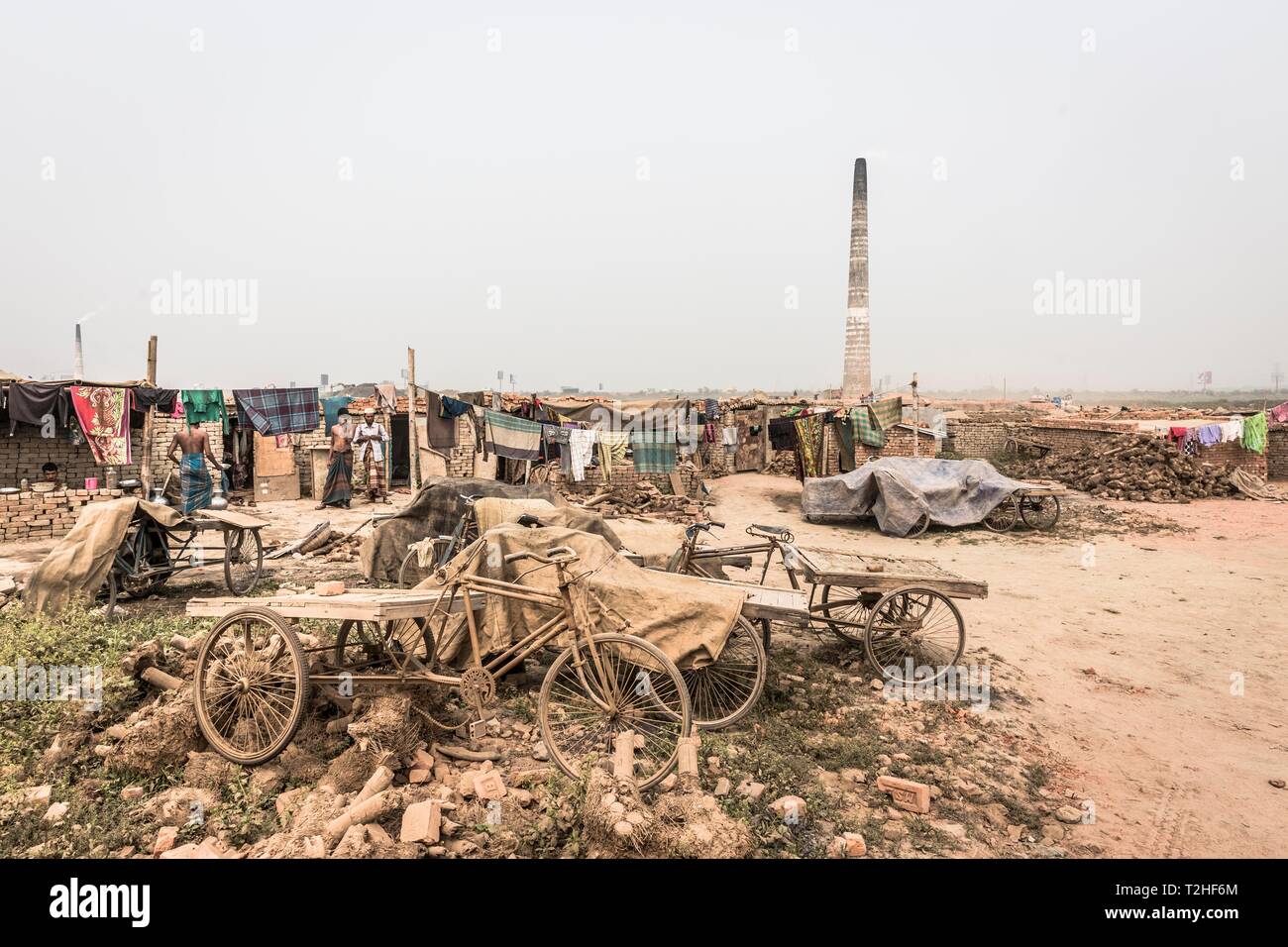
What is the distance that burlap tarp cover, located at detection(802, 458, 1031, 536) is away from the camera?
1383cm

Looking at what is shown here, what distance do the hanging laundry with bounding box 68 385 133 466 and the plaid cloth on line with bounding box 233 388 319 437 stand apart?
212 centimetres

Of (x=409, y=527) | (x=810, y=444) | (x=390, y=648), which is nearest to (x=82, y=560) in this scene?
(x=409, y=527)

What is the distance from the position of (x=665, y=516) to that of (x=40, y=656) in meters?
11.1

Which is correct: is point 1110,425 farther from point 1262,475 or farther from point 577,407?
point 577,407

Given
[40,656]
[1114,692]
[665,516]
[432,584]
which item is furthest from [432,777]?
[665,516]

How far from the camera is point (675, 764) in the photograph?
388 cm

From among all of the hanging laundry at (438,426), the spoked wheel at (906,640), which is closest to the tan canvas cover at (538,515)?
the spoked wheel at (906,640)

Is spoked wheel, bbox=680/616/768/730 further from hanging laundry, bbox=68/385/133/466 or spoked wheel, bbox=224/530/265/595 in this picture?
hanging laundry, bbox=68/385/133/466

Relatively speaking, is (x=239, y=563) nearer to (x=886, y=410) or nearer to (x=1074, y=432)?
(x=886, y=410)

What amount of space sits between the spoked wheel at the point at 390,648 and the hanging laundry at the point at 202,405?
40.0ft

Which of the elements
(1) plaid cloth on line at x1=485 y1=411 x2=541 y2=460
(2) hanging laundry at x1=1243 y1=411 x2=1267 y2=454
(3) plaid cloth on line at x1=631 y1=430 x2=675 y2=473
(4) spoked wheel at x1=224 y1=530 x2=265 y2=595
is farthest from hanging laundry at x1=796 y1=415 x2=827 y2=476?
(4) spoked wheel at x1=224 y1=530 x2=265 y2=595

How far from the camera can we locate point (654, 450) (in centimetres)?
1574

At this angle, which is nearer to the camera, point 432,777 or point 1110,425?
point 432,777

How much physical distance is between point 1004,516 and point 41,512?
57.7ft
